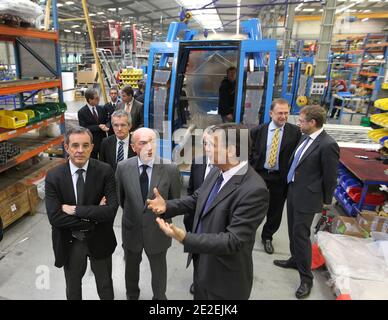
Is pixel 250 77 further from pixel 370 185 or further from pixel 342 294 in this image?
pixel 342 294

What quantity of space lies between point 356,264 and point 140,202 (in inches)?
98.6

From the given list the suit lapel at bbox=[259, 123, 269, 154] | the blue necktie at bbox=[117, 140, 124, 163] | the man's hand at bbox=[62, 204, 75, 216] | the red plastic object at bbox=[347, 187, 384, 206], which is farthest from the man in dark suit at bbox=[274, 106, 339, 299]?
the man's hand at bbox=[62, 204, 75, 216]

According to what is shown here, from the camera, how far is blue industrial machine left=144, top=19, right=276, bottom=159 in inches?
169

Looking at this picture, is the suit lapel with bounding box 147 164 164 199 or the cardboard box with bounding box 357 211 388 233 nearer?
the suit lapel with bounding box 147 164 164 199

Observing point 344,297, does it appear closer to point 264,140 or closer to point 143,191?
point 264,140

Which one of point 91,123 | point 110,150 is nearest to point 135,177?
point 110,150

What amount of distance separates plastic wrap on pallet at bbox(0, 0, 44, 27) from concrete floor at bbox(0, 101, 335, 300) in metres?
2.89

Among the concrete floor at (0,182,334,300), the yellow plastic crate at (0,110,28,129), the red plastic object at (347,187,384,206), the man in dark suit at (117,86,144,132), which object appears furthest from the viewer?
the man in dark suit at (117,86,144,132)

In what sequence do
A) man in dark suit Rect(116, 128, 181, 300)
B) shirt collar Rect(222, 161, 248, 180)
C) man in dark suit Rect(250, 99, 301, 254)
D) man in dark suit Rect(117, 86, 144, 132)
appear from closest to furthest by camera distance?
1. shirt collar Rect(222, 161, 248, 180)
2. man in dark suit Rect(116, 128, 181, 300)
3. man in dark suit Rect(250, 99, 301, 254)
4. man in dark suit Rect(117, 86, 144, 132)

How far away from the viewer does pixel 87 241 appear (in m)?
2.16

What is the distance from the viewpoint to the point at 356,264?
3.07 m

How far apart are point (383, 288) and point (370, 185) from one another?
1.83 metres

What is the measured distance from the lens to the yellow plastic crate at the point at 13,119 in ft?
12.6

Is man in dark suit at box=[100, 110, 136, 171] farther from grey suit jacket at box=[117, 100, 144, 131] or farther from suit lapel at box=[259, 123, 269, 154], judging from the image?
grey suit jacket at box=[117, 100, 144, 131]
